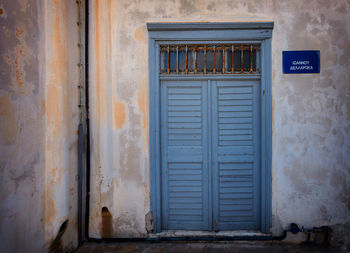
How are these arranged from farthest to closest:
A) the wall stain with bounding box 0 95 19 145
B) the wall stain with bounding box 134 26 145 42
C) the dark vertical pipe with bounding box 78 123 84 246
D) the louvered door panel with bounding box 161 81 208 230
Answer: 1. the louvered door panel with bounding box 161 81 208 230
2. the wall stain with bounding box 134 26 145 42
3. the dark vertical pipe with bounding box 78 123 84 246
4. the wall stain with bounding box 0 95 19 145

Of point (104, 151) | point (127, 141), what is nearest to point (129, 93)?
point (127, 141)

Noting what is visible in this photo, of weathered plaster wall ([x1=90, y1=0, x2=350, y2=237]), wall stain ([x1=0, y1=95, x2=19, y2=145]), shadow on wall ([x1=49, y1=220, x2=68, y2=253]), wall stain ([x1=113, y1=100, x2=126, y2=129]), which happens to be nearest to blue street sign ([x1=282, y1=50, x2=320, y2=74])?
weathered plaster wall ([x1=90, y1=0, x2=350, y2=237])

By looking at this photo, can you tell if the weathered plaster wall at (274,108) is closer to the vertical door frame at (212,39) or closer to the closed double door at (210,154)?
the vertical door frame at (212,39)

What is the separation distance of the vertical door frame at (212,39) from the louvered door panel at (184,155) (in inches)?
4.9

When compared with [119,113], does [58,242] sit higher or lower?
lower

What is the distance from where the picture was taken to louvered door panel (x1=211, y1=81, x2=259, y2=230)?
11.5 ft

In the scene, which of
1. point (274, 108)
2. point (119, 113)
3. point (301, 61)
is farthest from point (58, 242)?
point (301, 61)

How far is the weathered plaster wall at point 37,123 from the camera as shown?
2.36 metres

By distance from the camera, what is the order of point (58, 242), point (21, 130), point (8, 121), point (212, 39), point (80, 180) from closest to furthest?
point (8, 121) < point (21, 130) < point (58, 242) < point (80, 180) < point (212, 39)

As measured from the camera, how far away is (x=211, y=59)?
139 inches

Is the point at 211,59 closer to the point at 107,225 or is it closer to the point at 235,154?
the point at 235,154

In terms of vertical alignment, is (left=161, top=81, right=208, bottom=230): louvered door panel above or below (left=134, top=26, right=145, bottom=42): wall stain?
below

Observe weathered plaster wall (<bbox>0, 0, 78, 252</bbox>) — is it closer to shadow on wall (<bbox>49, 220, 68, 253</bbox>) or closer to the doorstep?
shadow on wall (<bbox>49, 220, 68, 253</bbox>)

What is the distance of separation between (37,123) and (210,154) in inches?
87.0
